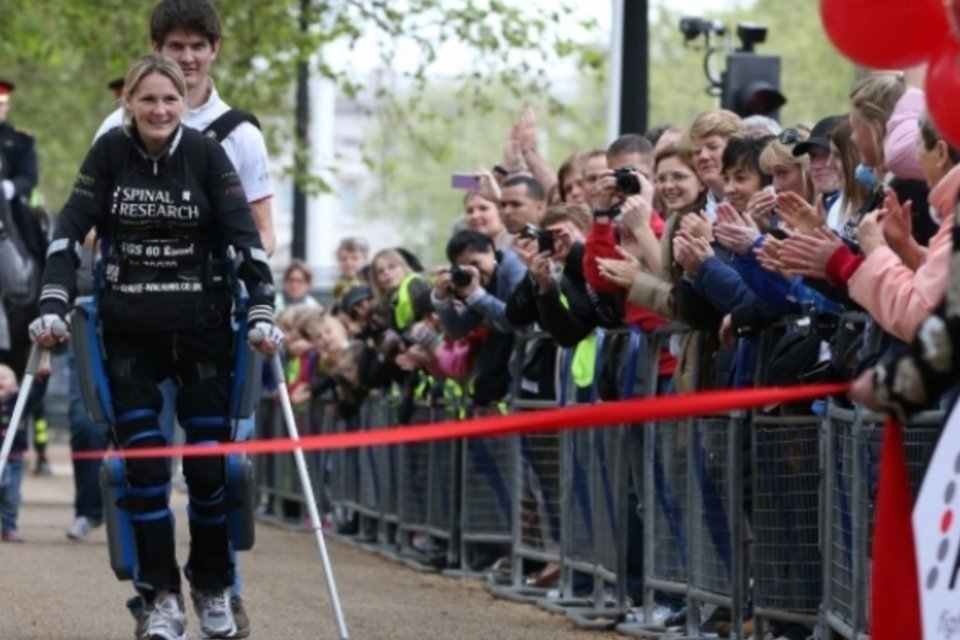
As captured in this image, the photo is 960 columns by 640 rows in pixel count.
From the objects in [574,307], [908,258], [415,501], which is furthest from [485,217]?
[908,258]

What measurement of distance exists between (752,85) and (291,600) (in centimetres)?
639

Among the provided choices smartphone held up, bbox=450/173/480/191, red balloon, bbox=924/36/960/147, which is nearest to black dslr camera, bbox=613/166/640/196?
smartphone held up, bbox=450/173/480/191

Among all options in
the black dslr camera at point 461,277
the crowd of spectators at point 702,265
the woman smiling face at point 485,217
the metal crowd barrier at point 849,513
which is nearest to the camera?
the crowd of spectators at point 702,265

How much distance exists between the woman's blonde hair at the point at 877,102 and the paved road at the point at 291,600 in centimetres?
292

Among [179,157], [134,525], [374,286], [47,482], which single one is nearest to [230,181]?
[179,157]

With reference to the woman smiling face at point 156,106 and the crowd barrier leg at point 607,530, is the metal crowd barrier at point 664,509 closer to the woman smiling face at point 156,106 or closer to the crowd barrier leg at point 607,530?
the crowd barrier leg at point 607,530

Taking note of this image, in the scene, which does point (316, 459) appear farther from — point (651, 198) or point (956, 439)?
point (956, 439)

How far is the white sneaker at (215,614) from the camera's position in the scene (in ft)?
33.8

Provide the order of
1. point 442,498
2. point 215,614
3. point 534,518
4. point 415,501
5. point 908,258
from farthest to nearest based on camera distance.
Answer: point 415,501 < point 442,498 < point 534,518 < point 215,614 < point 908,258

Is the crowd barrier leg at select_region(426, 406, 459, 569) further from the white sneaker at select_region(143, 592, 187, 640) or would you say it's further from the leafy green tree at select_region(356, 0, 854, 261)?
the leafy green tree at select_region(356, 0, 854, 261)

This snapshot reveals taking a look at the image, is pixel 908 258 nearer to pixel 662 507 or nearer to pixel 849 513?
pixel 849 513

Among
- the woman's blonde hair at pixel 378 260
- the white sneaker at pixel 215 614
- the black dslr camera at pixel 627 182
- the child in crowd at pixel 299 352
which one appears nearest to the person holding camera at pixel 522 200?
the black dslr camera at pixel 627 182

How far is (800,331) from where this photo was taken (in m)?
9.80

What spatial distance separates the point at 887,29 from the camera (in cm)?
702
